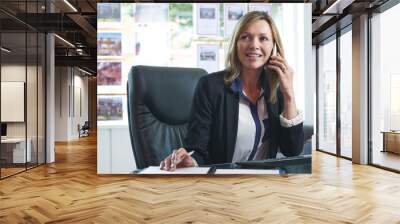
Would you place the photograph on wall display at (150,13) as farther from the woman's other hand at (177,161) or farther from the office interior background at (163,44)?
the woman's other hand at (177,161)

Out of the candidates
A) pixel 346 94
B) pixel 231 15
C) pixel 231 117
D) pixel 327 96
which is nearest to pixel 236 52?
pixel 231 15

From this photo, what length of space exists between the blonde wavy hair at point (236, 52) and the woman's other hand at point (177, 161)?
131cm

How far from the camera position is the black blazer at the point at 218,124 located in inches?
246

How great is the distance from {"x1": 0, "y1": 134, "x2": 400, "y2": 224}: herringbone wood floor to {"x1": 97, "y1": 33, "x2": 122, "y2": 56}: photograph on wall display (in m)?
2.01

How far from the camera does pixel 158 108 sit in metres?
5.99

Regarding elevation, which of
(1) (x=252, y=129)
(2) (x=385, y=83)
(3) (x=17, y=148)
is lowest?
(3) (x=17, y=148)

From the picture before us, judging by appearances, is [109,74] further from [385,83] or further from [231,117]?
[385,83]

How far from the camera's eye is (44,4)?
7730mm

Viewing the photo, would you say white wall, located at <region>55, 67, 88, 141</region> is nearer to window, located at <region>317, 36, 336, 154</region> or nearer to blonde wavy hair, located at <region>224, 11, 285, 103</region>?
window, located at <region>317, 36, 336, 154</region>

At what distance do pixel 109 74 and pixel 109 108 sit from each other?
542 millimetres

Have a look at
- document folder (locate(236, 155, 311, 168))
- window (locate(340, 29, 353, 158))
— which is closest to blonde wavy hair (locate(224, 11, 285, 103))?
document folder (locate(236, 155, 311, 168))

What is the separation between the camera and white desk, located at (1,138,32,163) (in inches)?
263

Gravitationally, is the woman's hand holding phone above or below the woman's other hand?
above

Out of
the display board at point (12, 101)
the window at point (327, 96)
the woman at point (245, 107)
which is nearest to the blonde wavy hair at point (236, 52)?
the woman at point (245, 107)
